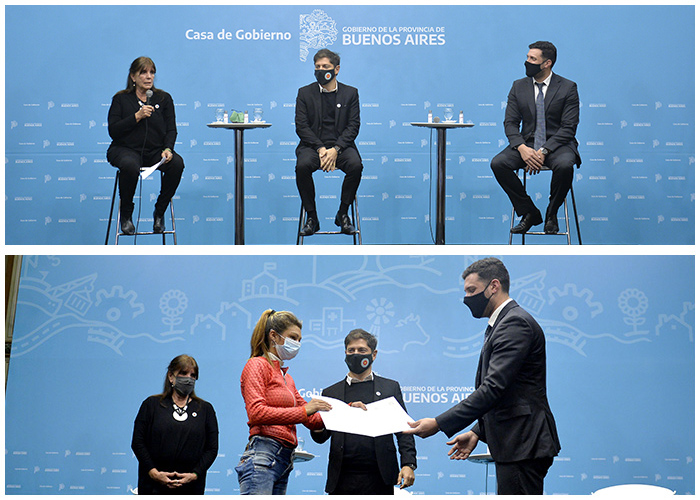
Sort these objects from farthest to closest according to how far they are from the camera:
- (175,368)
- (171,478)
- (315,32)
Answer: (315,32) → (175,368) → (171,478)

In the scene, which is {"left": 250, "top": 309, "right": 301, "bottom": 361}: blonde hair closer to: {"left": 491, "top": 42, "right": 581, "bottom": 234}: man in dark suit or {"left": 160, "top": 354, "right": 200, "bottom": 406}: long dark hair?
{"left": 160, "top": 354, "right": 200, "bottom": 406}: long dark hair

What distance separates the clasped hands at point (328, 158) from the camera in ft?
18.1

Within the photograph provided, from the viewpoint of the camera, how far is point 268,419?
3.81 meters

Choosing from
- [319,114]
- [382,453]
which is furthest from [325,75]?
[382,453]

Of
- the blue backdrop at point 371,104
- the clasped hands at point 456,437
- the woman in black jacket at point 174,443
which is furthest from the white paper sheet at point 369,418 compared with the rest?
the blue backdrop at point 371,104

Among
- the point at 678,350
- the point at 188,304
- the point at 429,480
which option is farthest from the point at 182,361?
the point at 678,350

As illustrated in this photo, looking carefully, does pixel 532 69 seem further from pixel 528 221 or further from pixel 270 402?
pixel 270 402

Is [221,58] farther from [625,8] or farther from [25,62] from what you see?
[625,8]

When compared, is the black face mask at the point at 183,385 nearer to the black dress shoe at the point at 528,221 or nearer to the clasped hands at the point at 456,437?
the clasped hands at the point at 456,437

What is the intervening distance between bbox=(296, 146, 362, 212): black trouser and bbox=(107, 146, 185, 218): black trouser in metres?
0.78

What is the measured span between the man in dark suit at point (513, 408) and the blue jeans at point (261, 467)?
0.61m

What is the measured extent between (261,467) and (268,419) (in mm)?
232

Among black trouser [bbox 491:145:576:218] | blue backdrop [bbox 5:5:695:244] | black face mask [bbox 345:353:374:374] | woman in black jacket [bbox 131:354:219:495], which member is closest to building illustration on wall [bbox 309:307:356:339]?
blue backdrop [bbox 5:5:695:244]

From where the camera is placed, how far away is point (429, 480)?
6.16 metres
